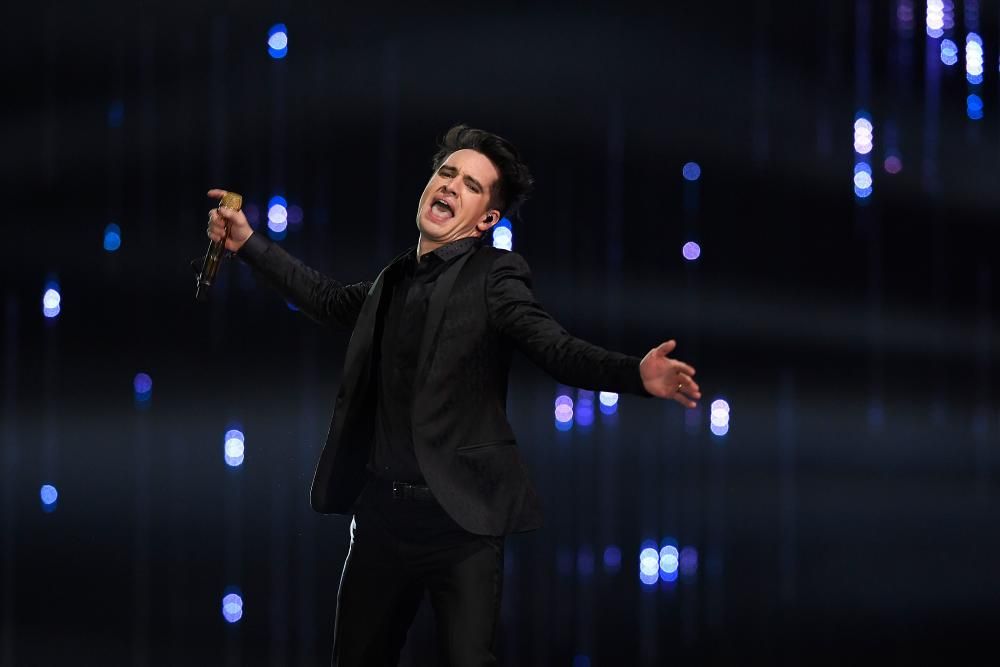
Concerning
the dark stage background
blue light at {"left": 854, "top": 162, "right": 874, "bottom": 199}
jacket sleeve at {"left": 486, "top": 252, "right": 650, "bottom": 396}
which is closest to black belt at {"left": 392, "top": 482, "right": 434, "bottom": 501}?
A: jacket sleeve at {"left": 486, "top": 252, "right": 650, "bottom": 396}

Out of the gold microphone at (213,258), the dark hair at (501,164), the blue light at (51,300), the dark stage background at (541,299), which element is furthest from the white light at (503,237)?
the blue light at (51,300)

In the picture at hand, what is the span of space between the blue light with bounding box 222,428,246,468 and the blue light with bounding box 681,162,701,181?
3.99 feet

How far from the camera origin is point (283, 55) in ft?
10.5

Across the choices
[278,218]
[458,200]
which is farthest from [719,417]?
[458,200]

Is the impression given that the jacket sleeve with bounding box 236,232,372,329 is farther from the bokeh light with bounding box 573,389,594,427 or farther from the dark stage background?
the bokeh light with bounding box 573,389,594,427

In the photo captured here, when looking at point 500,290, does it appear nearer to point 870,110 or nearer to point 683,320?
point 683,320

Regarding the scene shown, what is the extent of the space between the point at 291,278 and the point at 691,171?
3.96 ft

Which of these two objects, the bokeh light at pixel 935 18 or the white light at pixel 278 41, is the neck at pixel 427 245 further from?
the bokeh light at pixel 935 18

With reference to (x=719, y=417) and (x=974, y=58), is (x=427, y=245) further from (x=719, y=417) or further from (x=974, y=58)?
(x=974, y=58)

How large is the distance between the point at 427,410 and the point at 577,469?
1.23 m

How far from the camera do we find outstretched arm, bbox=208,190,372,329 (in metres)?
2.30

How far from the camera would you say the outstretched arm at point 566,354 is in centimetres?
184

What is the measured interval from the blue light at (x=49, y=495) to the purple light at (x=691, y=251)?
1.65 m

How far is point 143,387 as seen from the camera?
3.27 meters
